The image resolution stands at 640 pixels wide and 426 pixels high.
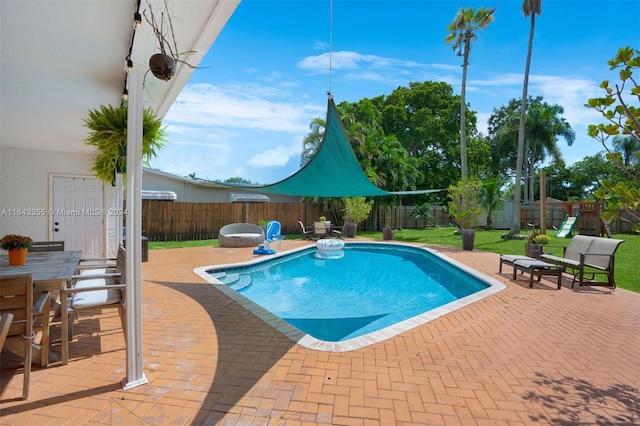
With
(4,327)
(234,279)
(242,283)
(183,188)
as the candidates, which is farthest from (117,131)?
(183,188)

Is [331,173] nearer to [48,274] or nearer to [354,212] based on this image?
[48,274]

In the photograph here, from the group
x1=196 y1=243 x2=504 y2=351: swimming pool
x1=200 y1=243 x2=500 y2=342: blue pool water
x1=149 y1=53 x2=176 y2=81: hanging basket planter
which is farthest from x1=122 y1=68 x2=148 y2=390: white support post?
x1=200 y1=243 x2=500 y2=342: blue pool water

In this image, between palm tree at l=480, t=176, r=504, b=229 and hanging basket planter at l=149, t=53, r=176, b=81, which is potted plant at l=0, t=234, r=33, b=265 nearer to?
hanging basket planter at l=149, t=53, r=176, b=81

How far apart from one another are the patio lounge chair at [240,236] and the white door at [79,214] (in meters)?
3.92

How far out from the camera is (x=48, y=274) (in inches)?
107

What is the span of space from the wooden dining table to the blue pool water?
261 centimetres

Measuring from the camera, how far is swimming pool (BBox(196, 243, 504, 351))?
4.11 m

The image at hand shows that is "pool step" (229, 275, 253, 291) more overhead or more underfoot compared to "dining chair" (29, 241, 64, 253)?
more underfoot

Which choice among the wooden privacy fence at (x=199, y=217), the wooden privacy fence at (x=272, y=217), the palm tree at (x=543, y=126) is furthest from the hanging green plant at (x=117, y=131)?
the palm tree at (x=543, y=126)

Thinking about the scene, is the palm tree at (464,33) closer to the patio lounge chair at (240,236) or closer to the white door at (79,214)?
the patio lounge chair at (240,236)

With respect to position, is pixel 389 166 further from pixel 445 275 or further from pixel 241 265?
pixel 241 265

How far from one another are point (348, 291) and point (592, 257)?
4.34m

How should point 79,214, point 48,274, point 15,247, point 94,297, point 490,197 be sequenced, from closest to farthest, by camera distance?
point 48,274
point 94,297
point 15,247
point 79,214
point 490,197

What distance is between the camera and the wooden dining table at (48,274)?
2.58 meters
